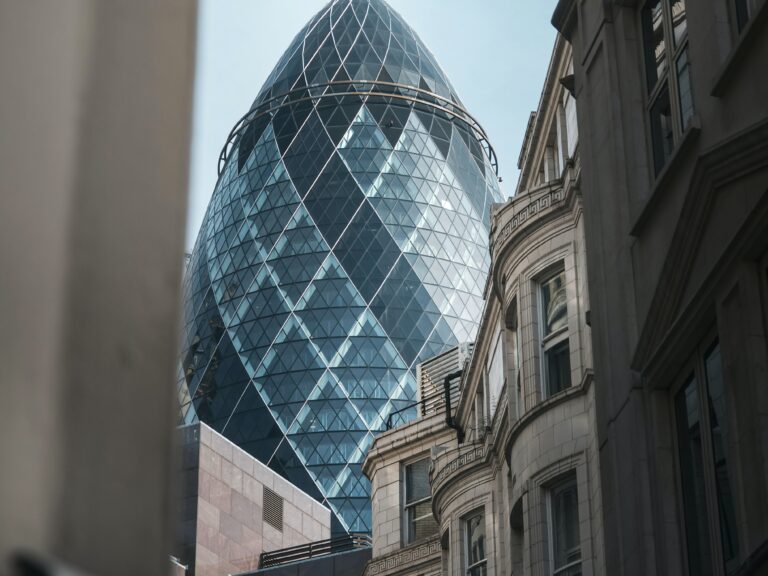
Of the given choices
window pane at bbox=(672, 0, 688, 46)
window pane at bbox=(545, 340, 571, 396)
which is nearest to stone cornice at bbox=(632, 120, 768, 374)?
window pane at bbox=(672, 0, 688, 46)

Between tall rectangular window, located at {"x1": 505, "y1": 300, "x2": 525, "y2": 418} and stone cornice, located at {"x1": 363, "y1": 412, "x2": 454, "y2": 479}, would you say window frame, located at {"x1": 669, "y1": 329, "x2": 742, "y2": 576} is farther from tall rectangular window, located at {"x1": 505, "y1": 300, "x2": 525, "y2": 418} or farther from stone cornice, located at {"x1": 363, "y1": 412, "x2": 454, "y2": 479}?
stone cornice, located at {"x1": 363, "y1": 412, "x2": 454, "y2": 479}

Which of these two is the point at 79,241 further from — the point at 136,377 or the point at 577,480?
the point at 577,480

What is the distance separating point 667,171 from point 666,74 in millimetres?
1431

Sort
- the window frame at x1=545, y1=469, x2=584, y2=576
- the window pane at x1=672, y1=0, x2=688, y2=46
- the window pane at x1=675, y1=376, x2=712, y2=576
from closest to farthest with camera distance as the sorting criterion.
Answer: the window pane at x1=675, y1=376, x2=712, y2=576 → the window pane at x1=672, y1=0, x2=688, y2=46 → the window frame at x1=545, y1=469, x2=584, y2=576

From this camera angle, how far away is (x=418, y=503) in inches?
1481

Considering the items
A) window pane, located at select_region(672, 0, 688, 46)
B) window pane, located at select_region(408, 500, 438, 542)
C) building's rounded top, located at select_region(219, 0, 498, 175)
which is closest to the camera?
window pane, located at select_region(672, 0, 688, 46)

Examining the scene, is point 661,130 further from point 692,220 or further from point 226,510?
point 226,510

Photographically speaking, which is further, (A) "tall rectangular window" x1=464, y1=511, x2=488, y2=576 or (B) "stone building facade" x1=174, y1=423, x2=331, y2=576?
(B) "stone building facade" x1=174, y1=423, x2=331, y2=576

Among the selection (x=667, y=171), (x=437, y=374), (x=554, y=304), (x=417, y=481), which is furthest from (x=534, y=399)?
(x=437, y=374)

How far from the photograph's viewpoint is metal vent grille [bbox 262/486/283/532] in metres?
57.0

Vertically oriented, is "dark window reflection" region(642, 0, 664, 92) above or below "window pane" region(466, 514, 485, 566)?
above

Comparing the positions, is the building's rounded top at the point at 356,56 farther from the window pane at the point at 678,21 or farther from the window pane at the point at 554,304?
the window pane at the point at 678,21

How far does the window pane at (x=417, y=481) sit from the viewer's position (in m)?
38.0

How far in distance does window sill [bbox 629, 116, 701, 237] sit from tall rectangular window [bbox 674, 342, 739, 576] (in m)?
1.78
